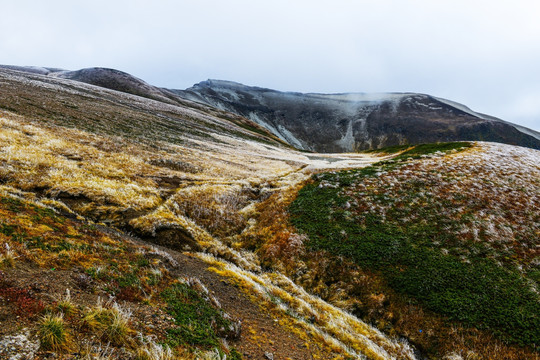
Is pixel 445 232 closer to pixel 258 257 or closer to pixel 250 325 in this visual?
pixel 258 257

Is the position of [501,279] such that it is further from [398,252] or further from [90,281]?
[90,281]

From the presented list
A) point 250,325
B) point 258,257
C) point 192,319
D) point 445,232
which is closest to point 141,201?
point 258,257

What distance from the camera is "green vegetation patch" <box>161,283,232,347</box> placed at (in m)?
7.31

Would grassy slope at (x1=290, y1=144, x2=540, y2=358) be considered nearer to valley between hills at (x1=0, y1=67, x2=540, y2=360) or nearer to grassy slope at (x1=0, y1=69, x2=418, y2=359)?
valley between hills at (x1=0, y1=67, x2=540, y2=360)

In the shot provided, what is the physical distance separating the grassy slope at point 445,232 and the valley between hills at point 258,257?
0.11 meters

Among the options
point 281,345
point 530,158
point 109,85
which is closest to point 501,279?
point 281,345

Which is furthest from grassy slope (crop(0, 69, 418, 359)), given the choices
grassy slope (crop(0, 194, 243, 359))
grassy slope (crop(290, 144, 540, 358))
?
grassy slope (crop(290, 144, 540, 358))

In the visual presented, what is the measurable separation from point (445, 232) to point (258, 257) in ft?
47.0

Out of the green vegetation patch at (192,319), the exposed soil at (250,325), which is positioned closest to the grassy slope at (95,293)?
the green vegetation patch at (192,319)

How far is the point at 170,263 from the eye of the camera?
1254 centimetres

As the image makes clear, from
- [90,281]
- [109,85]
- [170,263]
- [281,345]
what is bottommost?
[281,345]

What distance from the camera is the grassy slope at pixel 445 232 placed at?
46.3ft

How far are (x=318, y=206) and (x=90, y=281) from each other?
19.1m

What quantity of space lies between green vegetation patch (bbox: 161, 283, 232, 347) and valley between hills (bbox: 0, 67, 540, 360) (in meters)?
0.06
